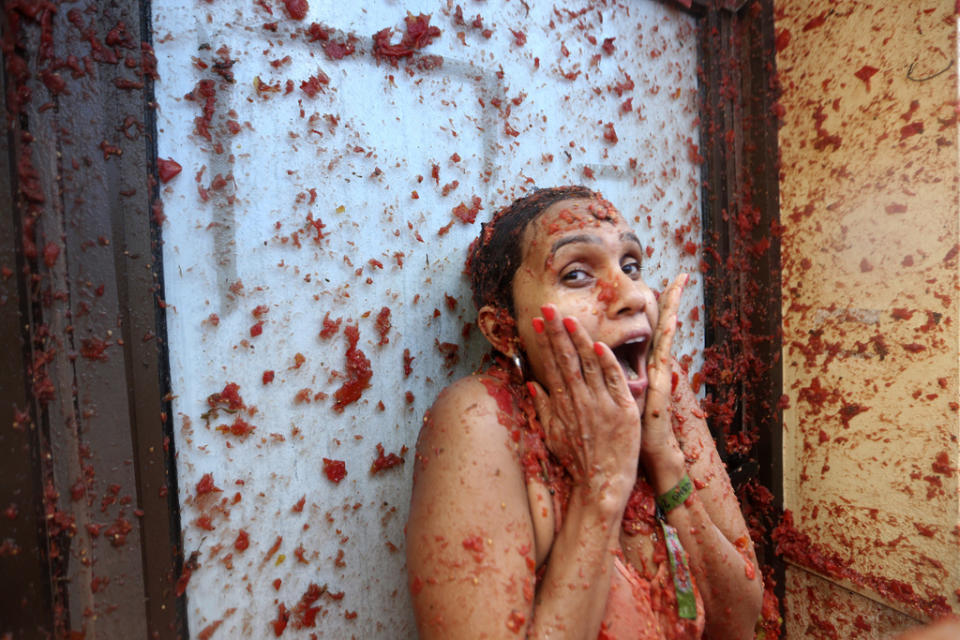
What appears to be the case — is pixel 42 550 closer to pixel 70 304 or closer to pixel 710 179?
pixel 70 304

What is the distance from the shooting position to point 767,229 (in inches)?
76.6

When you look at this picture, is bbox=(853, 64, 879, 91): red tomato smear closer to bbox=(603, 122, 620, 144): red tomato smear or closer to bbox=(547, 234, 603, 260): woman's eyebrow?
bbox=(603, 122, 620, 144): red tomato smear

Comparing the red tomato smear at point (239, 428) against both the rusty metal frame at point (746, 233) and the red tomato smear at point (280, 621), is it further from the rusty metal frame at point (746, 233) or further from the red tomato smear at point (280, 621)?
the rusty metal frame at point (746, 233)

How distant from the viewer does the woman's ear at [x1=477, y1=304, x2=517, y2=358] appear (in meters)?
1.23

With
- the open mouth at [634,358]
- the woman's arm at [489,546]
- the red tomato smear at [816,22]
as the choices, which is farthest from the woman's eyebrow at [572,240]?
the red tomato smear at [816,22]

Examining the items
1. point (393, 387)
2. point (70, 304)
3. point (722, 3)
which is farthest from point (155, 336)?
point (722, 3)

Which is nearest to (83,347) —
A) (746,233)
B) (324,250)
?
(324,250)

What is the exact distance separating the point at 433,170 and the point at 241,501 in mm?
1021

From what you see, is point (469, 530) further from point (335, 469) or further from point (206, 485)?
point (206, 485)

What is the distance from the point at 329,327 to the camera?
1254 millimetres

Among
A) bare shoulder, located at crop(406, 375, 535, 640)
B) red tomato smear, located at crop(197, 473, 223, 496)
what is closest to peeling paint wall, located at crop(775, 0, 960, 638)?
bare shoulder, located at crop(406, 375, 535, 640)

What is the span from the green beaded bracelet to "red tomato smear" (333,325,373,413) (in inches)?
33.2

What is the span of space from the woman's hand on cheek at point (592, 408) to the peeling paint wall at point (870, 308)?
1.19 meters

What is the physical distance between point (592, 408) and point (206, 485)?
36.3 inches
